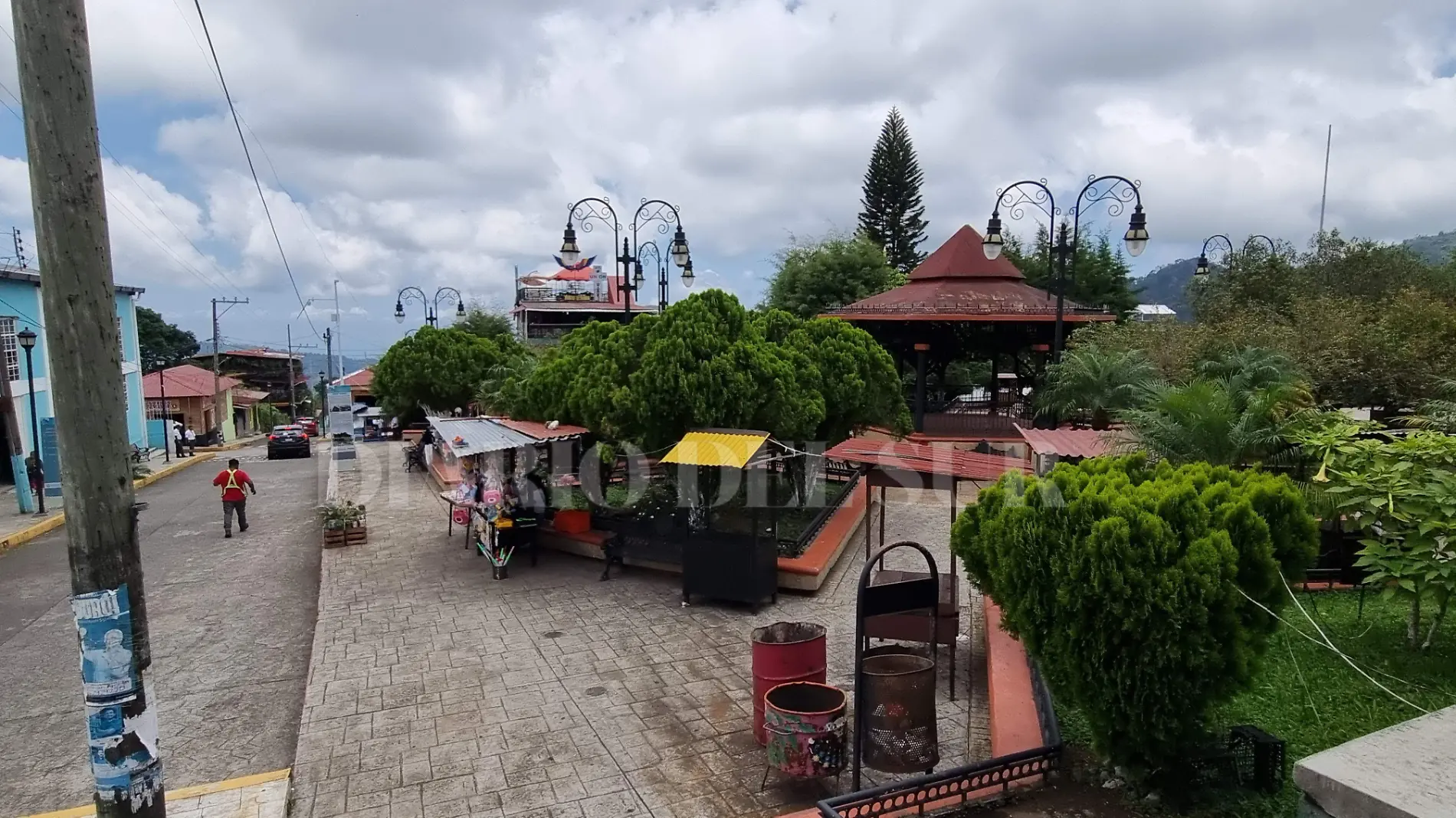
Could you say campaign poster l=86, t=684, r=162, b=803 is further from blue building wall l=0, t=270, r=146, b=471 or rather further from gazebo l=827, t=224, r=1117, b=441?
blue building wall l=0, t=270, r=146, b=471

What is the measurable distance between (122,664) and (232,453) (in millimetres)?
36415

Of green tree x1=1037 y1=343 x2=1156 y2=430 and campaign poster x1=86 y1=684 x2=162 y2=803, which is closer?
campaign poster x1=86 y1=684 x2=162 y2=803

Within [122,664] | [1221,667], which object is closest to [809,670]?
[1221,667]

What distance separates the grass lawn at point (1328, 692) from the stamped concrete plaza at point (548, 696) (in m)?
1.62

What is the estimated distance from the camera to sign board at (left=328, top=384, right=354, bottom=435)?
3334cm

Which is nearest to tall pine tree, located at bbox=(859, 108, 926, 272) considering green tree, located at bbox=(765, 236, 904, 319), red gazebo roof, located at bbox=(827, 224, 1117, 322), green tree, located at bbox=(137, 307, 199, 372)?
green tree, located at bbox=(765, 236, 904, 319)

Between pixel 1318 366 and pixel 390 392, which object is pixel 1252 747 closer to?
pixel 1318 366

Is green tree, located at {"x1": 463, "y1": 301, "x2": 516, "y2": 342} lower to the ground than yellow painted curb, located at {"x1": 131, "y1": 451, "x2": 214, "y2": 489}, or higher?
higher

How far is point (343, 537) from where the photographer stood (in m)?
12.1

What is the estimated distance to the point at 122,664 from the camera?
351 cm

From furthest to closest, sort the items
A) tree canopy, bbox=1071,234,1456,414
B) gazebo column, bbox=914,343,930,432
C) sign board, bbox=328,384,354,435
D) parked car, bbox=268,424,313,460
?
sign board, bbox=328,384,354,435, parked car, bbox=268,424,313,460, gazebo column, bbox=914,343,930,432, tree canopy, bbox=1071,234,1456,414

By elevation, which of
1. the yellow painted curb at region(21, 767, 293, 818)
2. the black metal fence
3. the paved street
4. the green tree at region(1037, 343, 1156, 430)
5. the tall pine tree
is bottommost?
the paved street

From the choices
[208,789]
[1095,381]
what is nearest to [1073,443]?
[1095,381]

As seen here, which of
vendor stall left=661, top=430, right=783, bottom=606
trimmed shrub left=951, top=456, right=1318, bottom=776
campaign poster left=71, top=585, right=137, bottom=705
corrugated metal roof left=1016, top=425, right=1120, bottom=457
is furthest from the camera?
vendor stall left=661, top=430, right=783, bottom=606
